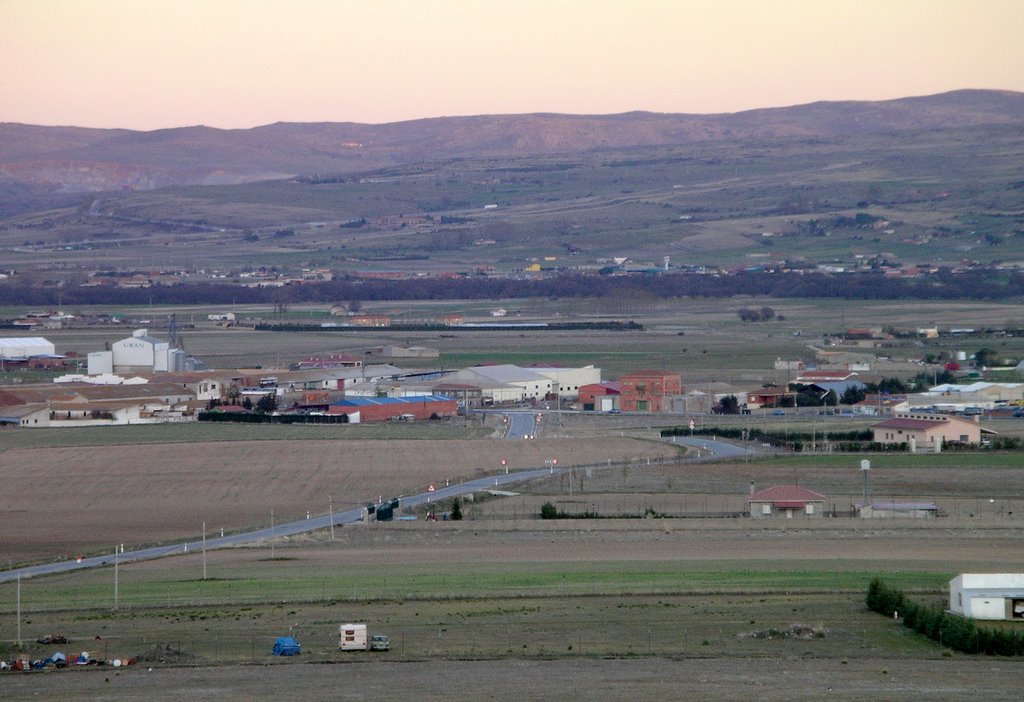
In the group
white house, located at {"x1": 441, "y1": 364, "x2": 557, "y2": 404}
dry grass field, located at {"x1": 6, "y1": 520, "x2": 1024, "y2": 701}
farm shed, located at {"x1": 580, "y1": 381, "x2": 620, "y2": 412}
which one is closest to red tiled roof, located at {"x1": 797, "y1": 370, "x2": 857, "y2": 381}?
farm shed, located at {"x1": 580, "y1": 381, "x2": 620, "y2": 412}

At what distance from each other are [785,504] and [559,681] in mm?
10177

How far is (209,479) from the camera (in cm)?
2783

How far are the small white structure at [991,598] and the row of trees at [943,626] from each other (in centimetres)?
29

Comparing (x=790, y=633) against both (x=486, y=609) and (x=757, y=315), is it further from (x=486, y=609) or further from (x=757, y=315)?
(x=757, y=315)

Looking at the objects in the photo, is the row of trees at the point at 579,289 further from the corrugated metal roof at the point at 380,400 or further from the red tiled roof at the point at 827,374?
the corrugated metal roof at the point at 380,400

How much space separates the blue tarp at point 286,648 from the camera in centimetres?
1522

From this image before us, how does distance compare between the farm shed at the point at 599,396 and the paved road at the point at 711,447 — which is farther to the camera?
the farm shed at the point at 599,396

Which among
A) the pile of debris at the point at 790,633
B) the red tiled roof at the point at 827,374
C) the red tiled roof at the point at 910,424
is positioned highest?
the red tiled roof at the point at 827,374

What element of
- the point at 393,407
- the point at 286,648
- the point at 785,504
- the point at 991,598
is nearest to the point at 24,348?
the point at 393,407

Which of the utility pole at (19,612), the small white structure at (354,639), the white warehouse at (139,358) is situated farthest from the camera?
the white warehouse at (139,358)

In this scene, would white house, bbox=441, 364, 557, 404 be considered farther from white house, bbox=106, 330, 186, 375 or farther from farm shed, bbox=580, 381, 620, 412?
white house, bbox=106, 330, 186, 375

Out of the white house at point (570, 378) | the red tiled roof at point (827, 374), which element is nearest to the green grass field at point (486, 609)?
the red tiled roof at point (827, 374)

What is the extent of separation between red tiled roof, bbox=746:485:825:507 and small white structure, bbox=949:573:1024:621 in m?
7.25

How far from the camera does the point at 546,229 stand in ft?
410
